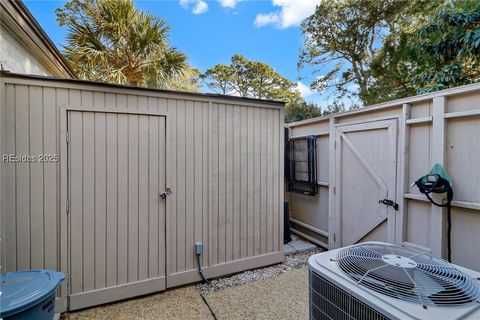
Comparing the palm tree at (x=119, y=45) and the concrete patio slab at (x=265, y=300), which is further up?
the palm tree at (x=119, y=45)

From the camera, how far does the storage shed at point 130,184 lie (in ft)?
7.23

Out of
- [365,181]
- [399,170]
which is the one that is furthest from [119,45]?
[399,170]

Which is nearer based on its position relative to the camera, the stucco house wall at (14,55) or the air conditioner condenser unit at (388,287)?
the air conditioner condenser unit at (388,287)

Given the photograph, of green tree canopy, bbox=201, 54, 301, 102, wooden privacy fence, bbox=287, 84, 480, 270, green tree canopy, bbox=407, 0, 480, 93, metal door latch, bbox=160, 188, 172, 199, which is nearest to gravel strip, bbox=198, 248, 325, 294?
wooden privacy fence, bbox=287, 84, 480, 270

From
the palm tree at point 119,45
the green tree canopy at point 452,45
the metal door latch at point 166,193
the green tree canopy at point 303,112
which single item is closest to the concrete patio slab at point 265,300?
the metal door latch at point 166,193

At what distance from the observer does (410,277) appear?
3.22 feet

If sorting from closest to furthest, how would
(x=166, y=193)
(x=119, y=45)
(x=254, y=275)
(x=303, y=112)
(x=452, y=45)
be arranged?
1. (x=166, y=193)
2. (x=254, y=275)
3. (x=452, y=45)
4. (x=119, y=45)
5. (x=303, y=112)

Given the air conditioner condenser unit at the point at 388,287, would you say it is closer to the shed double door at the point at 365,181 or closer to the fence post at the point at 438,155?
the fence post at the point at 438,155

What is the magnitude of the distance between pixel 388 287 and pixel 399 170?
7.74ft

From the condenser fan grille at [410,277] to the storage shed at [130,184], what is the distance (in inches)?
78.4

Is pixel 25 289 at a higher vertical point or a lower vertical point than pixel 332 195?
lower

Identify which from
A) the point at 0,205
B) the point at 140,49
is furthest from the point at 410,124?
the point at 140,49

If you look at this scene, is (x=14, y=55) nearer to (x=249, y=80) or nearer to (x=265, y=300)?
(x=265, y=300)

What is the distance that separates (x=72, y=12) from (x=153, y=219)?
5456 millimetres
